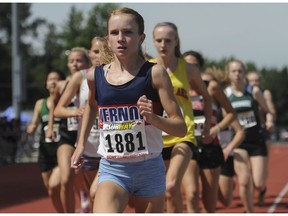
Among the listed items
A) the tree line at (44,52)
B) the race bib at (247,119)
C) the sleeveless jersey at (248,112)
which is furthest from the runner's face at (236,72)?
the tree line at (44,52)

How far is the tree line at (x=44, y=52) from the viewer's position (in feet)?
218

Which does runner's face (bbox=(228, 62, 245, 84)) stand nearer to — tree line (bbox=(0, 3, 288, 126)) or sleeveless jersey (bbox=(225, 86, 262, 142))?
sleeveless jersey (bbox=(225, 86, 262, 142))

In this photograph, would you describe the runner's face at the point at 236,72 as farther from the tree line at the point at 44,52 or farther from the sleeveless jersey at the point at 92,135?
the tree line at the point at 44,52

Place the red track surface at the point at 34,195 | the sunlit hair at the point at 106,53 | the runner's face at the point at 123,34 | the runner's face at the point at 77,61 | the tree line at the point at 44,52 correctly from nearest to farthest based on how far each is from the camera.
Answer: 1. the runner's face at the point at 123,34
2. the sunlit hair at the point at 106,53
3. the runner's face at the point at 77,61
4. the red track surface at the point at 34,195
5. the tree line at the point at 44,52

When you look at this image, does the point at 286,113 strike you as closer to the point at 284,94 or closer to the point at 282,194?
the point at 284,94

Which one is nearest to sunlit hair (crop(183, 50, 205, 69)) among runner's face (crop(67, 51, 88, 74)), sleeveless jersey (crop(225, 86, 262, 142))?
runner's face (crop(67, 51, 88, 74))

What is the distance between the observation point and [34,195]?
14.6m

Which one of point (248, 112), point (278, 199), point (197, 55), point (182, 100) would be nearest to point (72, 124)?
point (197, 55)

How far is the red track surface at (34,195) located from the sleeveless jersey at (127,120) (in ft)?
16.9

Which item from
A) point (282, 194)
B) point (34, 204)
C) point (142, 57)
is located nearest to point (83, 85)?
point (142, 57)

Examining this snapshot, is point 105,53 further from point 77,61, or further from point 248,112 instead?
point 248,112

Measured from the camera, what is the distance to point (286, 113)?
92.6 m

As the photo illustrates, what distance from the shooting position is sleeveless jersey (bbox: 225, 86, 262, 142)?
388 inches

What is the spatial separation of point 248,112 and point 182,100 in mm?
3254
